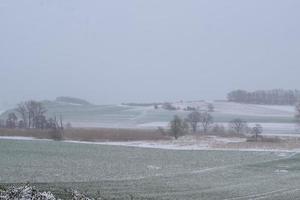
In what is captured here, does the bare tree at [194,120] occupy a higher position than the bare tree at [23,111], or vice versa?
the bare tree at [23,111]

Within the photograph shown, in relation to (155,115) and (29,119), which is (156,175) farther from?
(155,115)

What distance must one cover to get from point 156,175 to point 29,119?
75023mm

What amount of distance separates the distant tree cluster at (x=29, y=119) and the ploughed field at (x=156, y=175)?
49.4 meters

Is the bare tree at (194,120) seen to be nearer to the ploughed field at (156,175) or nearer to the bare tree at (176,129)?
the bare tree at (176,129)

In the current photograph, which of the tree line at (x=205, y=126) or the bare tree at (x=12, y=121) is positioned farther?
the bare tree at (x=12, y=121)

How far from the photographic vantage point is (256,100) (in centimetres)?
14388

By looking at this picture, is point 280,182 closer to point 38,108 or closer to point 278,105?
point 38,108

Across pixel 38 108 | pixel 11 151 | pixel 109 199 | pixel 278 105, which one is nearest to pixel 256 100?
pixel 278 105

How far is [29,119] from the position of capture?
100062 millimetres

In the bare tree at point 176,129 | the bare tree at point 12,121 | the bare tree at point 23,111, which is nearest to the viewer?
the bare tree at point 176,129

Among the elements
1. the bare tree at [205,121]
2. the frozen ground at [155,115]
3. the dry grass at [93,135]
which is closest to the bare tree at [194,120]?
the bare tree at [205,121]

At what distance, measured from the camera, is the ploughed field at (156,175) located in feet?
70.6

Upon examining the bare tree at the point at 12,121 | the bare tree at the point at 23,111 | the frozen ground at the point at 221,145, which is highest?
the bare tree at the point at 23,111

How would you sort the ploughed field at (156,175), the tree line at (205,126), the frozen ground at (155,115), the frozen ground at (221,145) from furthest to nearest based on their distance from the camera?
the frozen ground at (155,115)
the tree line at (205,126)
the frozen ground at (221,145)
the ploughed field at (156,175)
